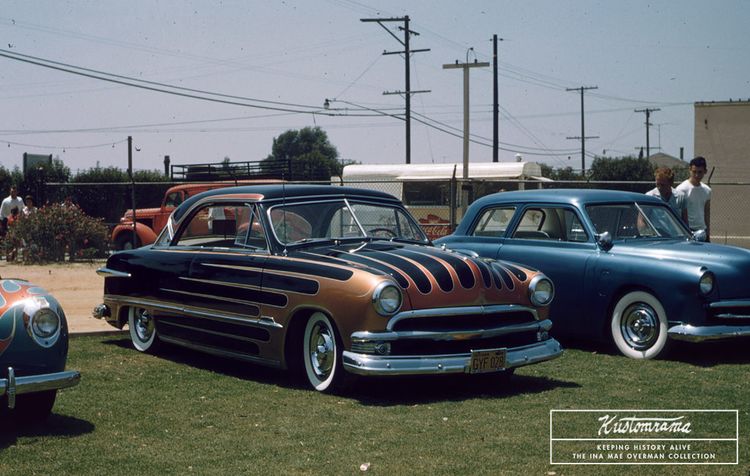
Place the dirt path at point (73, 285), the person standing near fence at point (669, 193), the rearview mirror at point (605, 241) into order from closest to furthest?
the rearview mirror at point (605, 241) → the person standing near fence at point (669, 193) → the dirt path at point (73, 285)

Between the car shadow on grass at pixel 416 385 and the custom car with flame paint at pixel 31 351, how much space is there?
6.79ft

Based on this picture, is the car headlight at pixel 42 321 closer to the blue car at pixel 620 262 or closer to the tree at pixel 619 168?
the blue car at pixel 620 262

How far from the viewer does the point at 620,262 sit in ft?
30.1

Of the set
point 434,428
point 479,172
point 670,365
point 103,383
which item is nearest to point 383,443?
point 434,428

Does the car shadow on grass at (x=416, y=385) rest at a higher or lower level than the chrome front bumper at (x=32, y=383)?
lower

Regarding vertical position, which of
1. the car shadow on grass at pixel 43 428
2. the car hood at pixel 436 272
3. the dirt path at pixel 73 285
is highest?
the car hood at pixel 436 272

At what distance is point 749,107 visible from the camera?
4025 cm

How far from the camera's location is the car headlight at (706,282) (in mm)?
8602

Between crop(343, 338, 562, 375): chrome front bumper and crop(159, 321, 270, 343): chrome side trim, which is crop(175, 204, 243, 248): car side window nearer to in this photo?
crop(159, 321, 270, 343): chrome side trim

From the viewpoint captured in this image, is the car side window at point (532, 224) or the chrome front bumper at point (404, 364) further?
the car side window at point (532, 224)

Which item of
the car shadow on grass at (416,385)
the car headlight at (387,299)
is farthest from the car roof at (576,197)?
the car headlight at (387,299)

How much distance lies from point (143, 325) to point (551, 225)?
407 centimetres

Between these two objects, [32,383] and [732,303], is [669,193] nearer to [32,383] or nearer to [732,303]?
[732,303]

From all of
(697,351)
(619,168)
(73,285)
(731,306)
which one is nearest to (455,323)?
(731,306)
